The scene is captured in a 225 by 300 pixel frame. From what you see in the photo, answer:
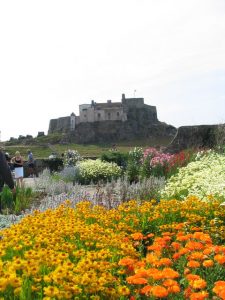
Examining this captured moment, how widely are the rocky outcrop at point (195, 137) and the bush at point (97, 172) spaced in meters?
2.93

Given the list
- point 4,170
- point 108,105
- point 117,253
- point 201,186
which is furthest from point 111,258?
point 108,105

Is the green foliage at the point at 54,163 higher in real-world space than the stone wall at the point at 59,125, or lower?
lower

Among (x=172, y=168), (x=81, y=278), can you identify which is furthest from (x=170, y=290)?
(x=172, y=168)

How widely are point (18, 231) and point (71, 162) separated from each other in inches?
673

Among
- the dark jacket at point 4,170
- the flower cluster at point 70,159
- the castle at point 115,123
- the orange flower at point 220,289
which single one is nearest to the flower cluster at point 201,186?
the dark jacket at point 4,170

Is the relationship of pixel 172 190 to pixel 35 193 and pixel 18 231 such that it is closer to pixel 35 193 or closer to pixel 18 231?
pixel 35 193

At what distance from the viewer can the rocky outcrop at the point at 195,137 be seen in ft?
59.1

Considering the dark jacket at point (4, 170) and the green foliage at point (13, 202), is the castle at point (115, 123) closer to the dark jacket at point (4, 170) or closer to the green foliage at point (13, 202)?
the green foliage at point (13, 202)

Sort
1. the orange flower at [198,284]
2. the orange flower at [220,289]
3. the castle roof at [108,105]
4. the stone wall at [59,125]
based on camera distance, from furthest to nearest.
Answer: the stone wall at [59,125] → the castle roof at [108,105] → the orange flower at [198,284] → the orange flower at [220,289]

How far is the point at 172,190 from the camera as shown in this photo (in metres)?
8.73

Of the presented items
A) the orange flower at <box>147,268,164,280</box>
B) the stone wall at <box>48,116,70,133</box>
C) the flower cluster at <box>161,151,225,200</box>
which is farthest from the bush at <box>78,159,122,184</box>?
the stone wall at <box>48,116,70,133</box>

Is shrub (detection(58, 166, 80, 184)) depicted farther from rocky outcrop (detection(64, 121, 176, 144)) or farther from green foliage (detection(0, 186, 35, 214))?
rocky outcrop (detection(64, 121, 176, 144))

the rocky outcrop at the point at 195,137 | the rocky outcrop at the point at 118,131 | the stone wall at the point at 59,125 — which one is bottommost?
the rocky outcrop at the point at 195,137

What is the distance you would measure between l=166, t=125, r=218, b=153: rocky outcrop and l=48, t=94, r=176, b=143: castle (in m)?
68.3
